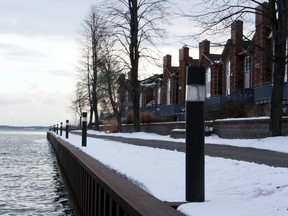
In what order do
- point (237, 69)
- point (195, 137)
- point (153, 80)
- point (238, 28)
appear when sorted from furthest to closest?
point (153, 80), point (237, 69), point (238, 28), point (195, 137)

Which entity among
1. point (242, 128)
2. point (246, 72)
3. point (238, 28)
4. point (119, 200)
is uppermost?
point (238, 28)

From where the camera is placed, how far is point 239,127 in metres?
→ 21.0

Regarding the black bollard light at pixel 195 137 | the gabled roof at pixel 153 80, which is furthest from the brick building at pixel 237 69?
the black bollard light at pixel 195 137

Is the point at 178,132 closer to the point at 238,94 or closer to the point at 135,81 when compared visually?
the point at 238,94

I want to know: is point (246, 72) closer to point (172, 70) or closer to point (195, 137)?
Result: point (172, 70)

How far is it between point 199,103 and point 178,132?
20164 mm

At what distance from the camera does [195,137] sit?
5.05 metres

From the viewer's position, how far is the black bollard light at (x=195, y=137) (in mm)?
5039

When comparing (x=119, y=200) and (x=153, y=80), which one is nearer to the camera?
(x=119, y=200)

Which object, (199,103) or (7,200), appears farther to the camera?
(7,200)

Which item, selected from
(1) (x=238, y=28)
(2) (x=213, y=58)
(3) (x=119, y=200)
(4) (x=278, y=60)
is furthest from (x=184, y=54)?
(3) (x=119, y=200)

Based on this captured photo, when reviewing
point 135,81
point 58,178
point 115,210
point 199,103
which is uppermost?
point 135,81

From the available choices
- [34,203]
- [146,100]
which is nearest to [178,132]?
[34,203]

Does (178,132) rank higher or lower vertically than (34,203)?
higher
